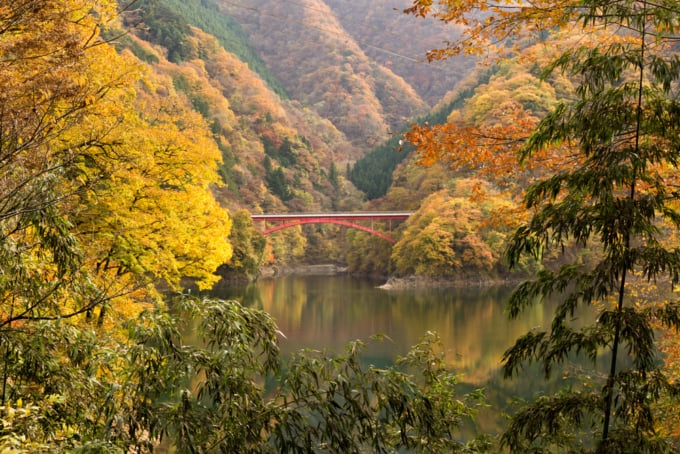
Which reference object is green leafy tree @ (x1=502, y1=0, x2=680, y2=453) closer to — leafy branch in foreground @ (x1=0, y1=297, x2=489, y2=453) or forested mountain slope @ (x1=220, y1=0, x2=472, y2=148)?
leafy branch in foreground @ (x1=0, y1=297, x2=489, y2=453)

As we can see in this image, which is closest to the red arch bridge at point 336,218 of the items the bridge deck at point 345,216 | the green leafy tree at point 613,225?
the bridge deck at point 345,216

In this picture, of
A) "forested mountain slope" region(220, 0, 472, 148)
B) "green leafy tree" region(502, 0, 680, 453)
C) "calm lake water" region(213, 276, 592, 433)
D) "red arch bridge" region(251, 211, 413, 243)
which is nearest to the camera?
"green leafy tree" region(502, 0, 680, 453)

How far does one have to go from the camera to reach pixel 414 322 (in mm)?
22828

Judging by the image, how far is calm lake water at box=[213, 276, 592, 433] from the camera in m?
14.7

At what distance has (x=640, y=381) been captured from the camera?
3369mm

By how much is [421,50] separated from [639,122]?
10108cm

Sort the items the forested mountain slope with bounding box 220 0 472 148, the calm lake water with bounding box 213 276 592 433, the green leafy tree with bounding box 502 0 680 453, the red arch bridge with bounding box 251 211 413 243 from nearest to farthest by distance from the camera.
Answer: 1. the green leafy tree with bounding box 502 0 680 453
2. the calm lake water with bounding box 213 276 592 433
3. the red arch bridge with bounding box 251 211 413 243
4. the forested mountain slope with bounding box 220 0 472 148

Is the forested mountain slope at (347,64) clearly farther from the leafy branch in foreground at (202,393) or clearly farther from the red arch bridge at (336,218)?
the leafy branch in foreground at (202,393)

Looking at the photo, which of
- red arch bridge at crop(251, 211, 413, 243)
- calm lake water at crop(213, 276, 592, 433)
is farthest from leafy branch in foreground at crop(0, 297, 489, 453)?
red arch bridge at crop(251, 211, 413, 243)

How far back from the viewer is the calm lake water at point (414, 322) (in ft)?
48.2

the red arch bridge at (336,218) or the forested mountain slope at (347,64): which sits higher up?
the forested mountain slope at (347,64)

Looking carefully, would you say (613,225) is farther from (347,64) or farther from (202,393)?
(347,64)

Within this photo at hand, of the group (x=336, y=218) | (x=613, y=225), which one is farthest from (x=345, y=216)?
(x=613, y=225)

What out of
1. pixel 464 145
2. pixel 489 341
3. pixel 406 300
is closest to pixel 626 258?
pixel 464 145
